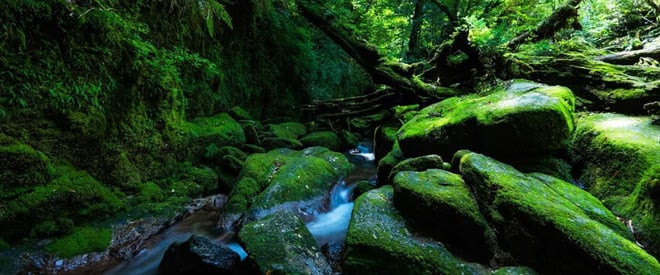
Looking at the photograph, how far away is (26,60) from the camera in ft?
12.1

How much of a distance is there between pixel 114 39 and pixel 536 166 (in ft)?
20.7

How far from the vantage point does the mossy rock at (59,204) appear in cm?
336

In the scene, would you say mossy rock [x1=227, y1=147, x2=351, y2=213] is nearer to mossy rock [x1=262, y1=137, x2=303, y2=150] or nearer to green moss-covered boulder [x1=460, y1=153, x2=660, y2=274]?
mossy rock [x1=262, y1=137, x2=303, y2=150]

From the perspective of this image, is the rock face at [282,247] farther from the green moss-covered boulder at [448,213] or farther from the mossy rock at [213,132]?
the mossy rock at [213,132]

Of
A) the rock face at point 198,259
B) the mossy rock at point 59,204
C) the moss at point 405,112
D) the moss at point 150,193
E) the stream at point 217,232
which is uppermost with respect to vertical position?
the moss at point 405,112

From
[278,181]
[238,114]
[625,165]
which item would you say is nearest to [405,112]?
[238,114]

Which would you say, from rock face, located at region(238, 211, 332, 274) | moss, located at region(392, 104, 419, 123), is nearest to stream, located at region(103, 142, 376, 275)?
rock face, located at region(238, 211, 332, 274)

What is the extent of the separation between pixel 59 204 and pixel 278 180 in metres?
2.90

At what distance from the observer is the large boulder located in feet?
16.9

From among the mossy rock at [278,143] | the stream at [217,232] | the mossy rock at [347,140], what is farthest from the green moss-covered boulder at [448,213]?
the mossy rock at [347,140]

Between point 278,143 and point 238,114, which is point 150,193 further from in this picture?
point 238,114

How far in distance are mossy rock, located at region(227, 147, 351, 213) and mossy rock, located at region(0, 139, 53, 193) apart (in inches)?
92.0

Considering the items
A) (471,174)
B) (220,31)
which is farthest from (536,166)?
(220,31)

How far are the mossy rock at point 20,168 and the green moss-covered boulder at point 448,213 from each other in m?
4.15
